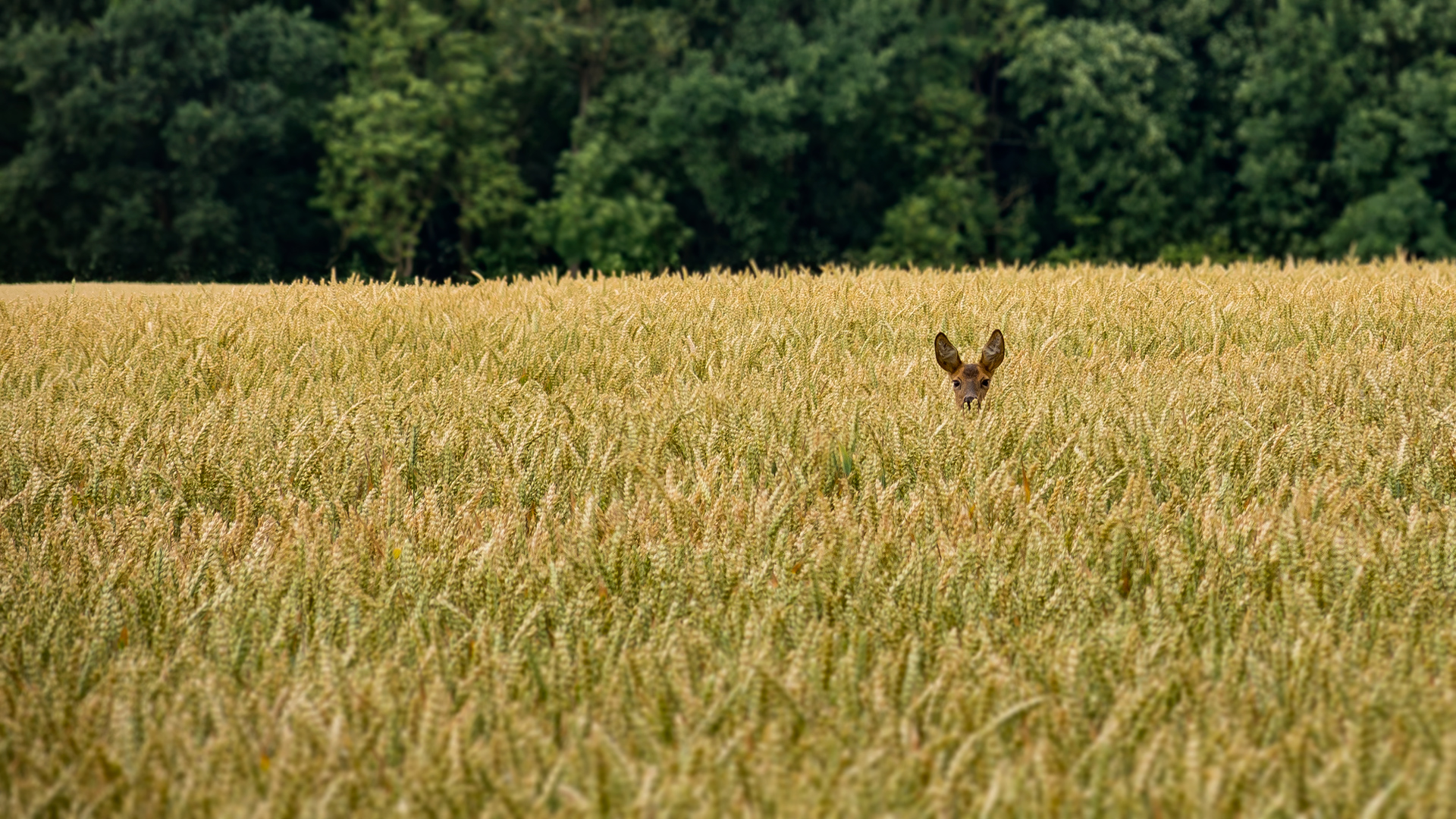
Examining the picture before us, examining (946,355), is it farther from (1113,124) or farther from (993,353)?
(1113,124)

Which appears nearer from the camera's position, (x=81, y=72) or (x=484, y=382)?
(x=484, y=382)

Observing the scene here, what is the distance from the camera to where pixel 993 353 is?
4.61 meters

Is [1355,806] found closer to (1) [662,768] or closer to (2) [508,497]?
(1) [662,768]

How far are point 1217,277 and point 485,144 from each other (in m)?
23.7

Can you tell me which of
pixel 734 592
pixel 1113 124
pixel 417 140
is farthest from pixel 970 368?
pixel 1113 124

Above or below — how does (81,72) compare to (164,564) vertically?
above

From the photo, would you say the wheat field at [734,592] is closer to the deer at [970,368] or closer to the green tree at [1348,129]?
the deer at [970,368]

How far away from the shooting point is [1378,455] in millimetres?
3715

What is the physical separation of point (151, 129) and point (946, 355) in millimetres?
29081

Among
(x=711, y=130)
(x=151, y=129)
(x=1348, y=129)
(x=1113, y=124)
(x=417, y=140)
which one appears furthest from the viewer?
(x=711, y=130)

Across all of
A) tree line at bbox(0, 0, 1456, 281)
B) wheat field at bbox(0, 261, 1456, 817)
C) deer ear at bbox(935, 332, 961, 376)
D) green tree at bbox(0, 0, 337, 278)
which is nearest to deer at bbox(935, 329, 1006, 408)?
deer ear at bbox(935, 332, 961, 376)

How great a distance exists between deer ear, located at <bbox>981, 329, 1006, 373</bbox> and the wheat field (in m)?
0.12

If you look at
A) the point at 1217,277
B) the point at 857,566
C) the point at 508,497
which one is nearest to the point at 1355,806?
the point at 857,566

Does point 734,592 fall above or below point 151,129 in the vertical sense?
below
